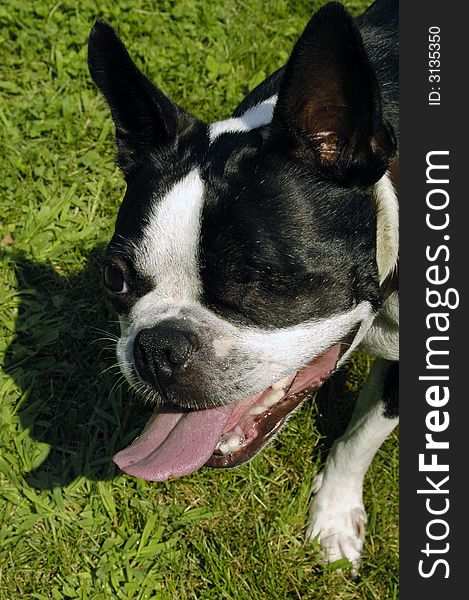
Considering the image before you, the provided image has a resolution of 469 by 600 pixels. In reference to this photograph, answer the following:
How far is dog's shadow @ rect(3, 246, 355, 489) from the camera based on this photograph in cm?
425

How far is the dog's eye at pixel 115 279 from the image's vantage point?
10.8ft

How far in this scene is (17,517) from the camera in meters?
4.04

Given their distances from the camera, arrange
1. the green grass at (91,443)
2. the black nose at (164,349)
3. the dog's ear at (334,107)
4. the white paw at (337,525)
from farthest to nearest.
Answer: the white paw at (337,525) → the green grass at (91,443) → the black nose at (164,349) → the dog's ear at (334,107)

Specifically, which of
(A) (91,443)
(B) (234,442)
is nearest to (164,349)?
(B) (234,442)

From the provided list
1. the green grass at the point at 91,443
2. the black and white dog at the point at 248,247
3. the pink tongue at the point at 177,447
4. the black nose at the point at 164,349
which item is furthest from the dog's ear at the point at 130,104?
the green grass at the point at 91,443

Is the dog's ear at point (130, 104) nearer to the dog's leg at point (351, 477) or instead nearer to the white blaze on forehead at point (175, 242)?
the white blaze on forehead at point (175, 242)

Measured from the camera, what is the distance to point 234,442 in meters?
3.29

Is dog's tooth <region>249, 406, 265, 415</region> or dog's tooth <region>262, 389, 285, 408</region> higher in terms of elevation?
dog's tooth <region>262, 389, 285, 408</region>

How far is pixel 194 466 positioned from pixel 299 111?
122 centimetres

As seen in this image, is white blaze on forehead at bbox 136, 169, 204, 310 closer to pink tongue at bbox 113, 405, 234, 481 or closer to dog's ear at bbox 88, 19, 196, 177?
dog's ear at bbox 88, 19, 196, 177

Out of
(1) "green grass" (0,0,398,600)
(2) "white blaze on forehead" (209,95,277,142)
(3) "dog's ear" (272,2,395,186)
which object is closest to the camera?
(3) "dog's ear" (272,2,395,186)

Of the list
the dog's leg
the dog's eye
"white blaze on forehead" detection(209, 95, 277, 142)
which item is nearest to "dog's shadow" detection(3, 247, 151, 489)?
the dog's eye

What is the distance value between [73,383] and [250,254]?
1.81 metres

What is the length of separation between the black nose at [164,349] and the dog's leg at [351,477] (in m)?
1.16
